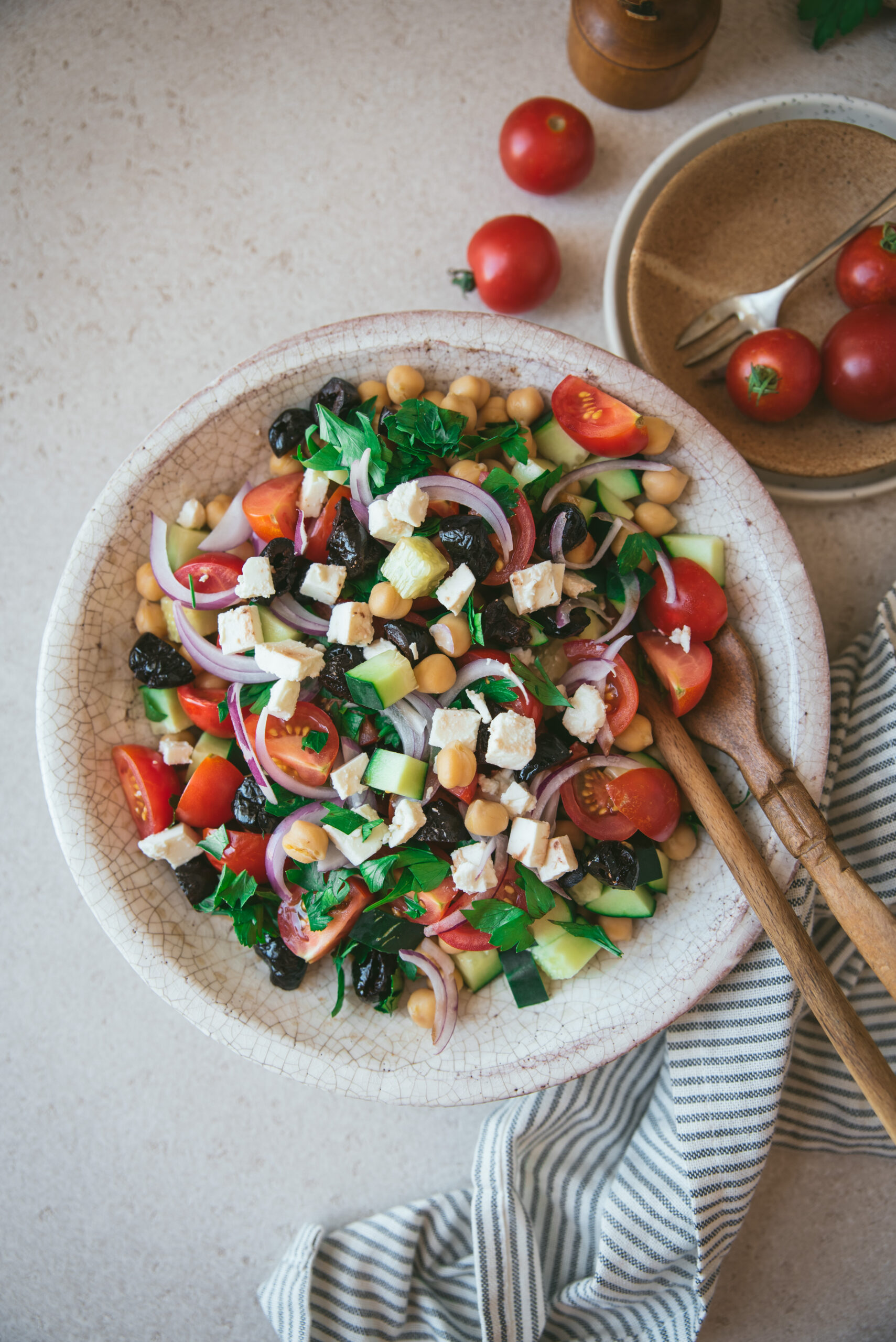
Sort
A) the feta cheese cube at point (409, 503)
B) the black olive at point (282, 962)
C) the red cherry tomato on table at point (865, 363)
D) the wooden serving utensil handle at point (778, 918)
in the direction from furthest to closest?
the red cherry tomato on table at point (865, 363) → the black olive at point (282, 962) → the feta cheese cube at point (409, 503) → the wooden serving utensil handle at point (778, 918)

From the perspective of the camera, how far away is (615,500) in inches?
85.4

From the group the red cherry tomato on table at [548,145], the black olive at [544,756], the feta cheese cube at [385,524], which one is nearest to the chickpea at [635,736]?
the black olive at [544,756]

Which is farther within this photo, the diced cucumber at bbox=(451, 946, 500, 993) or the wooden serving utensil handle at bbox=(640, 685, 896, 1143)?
the diced cucumber at bbox=(451, 946, 500, 993)

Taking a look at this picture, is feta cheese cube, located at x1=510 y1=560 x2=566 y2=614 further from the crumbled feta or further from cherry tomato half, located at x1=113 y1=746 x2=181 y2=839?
cherry tomato half, located at x1=113 y1=746 x2=181 y2=839

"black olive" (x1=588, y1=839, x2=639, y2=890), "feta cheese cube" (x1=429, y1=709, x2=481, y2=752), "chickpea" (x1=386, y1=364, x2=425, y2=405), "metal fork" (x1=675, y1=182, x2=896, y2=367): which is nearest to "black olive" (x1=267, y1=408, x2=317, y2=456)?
"chickpea" (x1=386, y1=364, x2=425, y2=405)

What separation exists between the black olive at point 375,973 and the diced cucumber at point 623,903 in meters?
0.55

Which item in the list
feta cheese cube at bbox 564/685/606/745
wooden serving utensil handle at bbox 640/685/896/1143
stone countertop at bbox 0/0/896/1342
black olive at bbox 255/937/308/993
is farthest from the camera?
stone countertop at bbox 0/0/896/1342

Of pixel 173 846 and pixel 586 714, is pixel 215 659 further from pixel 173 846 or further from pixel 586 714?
pixel 586 714

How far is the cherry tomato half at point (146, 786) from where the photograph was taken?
212 cm

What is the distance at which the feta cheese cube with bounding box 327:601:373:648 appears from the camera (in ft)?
6.40

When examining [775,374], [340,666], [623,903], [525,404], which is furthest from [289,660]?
Result: [775,374]

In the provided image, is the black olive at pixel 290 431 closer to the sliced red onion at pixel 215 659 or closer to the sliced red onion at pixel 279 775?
the sliced red onion at pixel 215 659

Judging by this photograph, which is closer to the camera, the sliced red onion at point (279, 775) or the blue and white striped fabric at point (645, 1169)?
the sliced red onion at point (279, 775)

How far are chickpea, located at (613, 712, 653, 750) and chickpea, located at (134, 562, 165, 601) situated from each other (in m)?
1.27
